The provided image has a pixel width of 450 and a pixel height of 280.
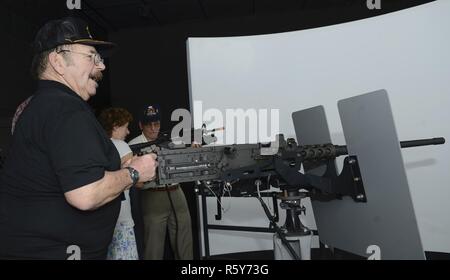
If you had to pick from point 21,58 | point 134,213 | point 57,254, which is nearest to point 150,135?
point 134,213

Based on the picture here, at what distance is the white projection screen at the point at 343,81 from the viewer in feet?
7.38

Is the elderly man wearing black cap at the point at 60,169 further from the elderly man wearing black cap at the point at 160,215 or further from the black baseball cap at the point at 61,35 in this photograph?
the elderly man wearing black cap at the point at 160,215

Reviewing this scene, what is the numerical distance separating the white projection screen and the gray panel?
0.89 m

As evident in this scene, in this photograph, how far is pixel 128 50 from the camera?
398cm

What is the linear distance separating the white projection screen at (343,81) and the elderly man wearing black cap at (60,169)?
1597mm

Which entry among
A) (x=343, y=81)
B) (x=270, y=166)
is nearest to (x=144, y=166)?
(x=270, y=166)

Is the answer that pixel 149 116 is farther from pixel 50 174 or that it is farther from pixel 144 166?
pixel 50 174

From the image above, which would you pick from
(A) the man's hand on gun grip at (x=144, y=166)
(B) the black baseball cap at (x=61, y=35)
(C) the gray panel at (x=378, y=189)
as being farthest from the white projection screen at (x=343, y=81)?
(B) the black baseball cap at (x=61, y=35)

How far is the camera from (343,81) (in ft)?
8.36

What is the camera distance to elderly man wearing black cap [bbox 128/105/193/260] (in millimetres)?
2307

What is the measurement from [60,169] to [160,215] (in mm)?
1523

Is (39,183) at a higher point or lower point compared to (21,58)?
lower

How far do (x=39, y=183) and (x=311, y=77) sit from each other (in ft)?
7.09

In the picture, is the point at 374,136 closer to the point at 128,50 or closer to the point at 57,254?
the point at 57,254
